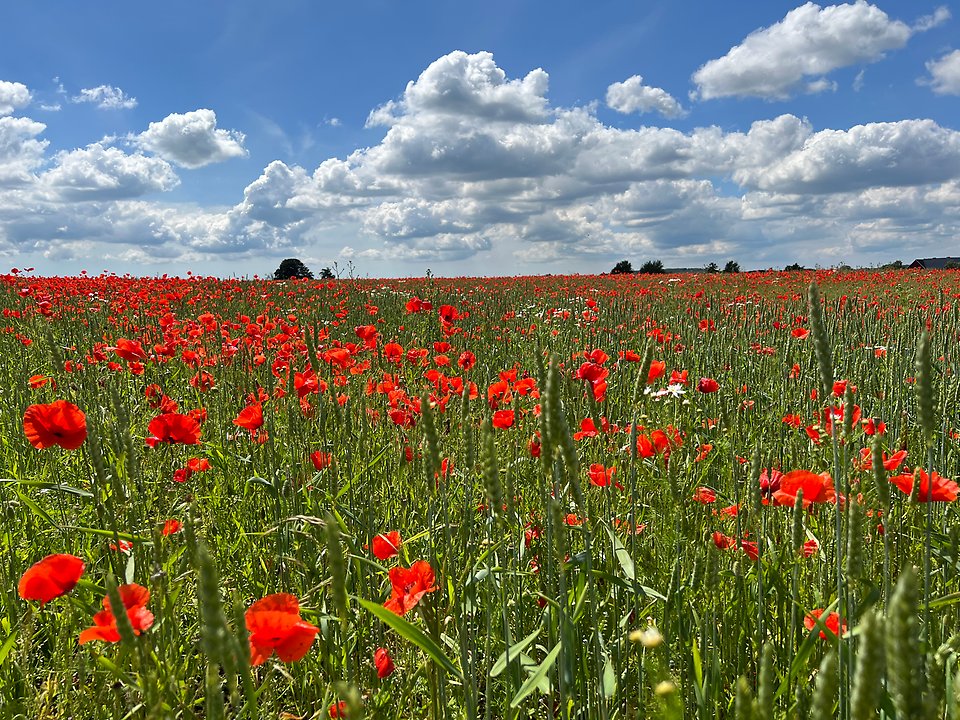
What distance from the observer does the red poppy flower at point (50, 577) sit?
126 cm

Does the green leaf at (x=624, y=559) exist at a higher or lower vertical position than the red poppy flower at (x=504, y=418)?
lower

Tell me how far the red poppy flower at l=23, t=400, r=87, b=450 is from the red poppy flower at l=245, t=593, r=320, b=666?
2.87 feet

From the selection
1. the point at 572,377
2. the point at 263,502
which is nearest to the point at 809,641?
the point at 572,377

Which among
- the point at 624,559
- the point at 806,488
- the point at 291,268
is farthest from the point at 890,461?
the point at 291,268

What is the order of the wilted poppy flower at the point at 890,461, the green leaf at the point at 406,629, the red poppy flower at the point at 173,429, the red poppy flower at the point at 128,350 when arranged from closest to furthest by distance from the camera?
the green leaf at the point at 406,629 → the wilted poppy flower at the point at 890,461 → the red poppy flower at the point at 173,429 → the red poppy flower at the point at 128,350

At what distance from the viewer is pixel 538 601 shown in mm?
1900

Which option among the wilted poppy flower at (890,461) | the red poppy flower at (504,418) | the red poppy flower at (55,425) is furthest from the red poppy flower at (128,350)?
the wilted poppy flower at (890,461)

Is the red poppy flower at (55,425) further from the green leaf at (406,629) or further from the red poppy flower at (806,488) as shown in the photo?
the red poppy flower at (806,488)

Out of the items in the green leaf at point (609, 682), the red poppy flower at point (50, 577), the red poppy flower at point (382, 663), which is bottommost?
the red poppy flower at point (382, 663)

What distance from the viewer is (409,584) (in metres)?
1.40

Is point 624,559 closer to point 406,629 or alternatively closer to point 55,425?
point 406,629

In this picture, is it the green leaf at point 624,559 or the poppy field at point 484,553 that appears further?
the green leaf at point 624,559

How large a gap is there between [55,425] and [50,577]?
0.55 meters

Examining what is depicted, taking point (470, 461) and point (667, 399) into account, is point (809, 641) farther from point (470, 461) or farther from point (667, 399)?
point (667, 399)
